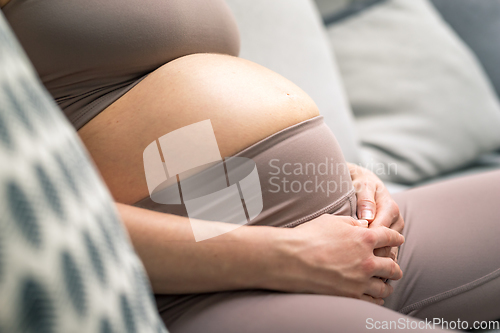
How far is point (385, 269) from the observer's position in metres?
0.51

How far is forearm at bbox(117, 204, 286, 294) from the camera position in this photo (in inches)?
17.4

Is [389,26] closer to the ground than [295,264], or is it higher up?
higher up

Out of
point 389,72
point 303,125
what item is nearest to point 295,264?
point 303,125

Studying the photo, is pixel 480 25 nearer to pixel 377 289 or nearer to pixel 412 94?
pixel 412 94

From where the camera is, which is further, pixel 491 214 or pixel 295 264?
pixel 491 214

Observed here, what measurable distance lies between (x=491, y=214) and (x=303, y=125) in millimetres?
405

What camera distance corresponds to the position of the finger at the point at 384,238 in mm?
525

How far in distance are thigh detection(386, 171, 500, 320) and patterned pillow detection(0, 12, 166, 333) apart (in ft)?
1.51

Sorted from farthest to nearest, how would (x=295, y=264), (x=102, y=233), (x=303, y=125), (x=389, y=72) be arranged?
(x=389, y=72)
(x=303, y=125)
(x=295, y=264)
(x=102, y=233)

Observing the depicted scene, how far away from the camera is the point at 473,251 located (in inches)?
23.5

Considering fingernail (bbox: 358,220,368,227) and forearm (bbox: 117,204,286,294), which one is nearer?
forearm (bbox: 117,204,286,294)

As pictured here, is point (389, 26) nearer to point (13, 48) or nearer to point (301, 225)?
point (301, 225)

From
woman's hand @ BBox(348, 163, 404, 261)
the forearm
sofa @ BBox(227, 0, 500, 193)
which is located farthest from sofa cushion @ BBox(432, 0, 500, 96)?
the forearm
